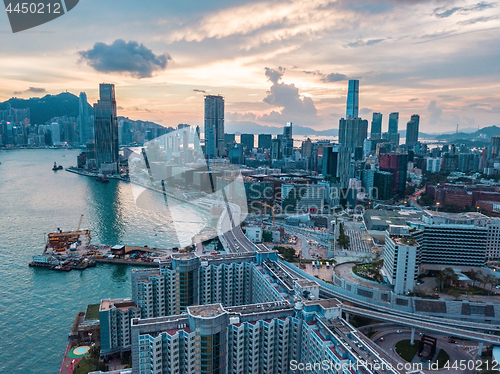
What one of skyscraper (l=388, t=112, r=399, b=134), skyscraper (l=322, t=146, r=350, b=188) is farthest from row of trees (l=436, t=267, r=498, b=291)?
skyscraper (l=388, t=112, r=399, b=134)

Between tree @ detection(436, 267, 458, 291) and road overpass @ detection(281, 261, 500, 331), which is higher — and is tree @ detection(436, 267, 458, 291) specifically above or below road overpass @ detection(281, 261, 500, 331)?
above

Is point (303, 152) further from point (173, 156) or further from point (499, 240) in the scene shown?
point (499, 240)

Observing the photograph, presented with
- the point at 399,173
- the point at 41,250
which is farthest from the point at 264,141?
the point at 41,250

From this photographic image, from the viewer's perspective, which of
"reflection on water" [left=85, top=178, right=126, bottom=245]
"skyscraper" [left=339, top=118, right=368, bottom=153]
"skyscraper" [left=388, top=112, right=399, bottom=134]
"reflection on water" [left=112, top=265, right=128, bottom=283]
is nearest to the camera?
"reflection on water" [left=112, top=265, right=128, bottom=283]

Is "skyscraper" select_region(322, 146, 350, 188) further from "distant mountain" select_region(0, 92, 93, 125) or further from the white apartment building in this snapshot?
"distant mountain" select_region(0, 92, 93, 125)

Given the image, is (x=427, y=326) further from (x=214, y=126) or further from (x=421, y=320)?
(x=214, y=126)

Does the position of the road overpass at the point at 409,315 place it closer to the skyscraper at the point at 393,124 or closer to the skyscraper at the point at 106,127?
the skyscraper at the point at 106,127

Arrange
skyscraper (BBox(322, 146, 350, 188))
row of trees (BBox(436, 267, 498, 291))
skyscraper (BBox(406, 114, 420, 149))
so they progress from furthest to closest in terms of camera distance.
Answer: skyscraper (BBox(406, 114, 420, 149)) → skyscraper (BBox(322, 146, 350, 188)) → row of trees (BBox(436, 267, 498, 291))
